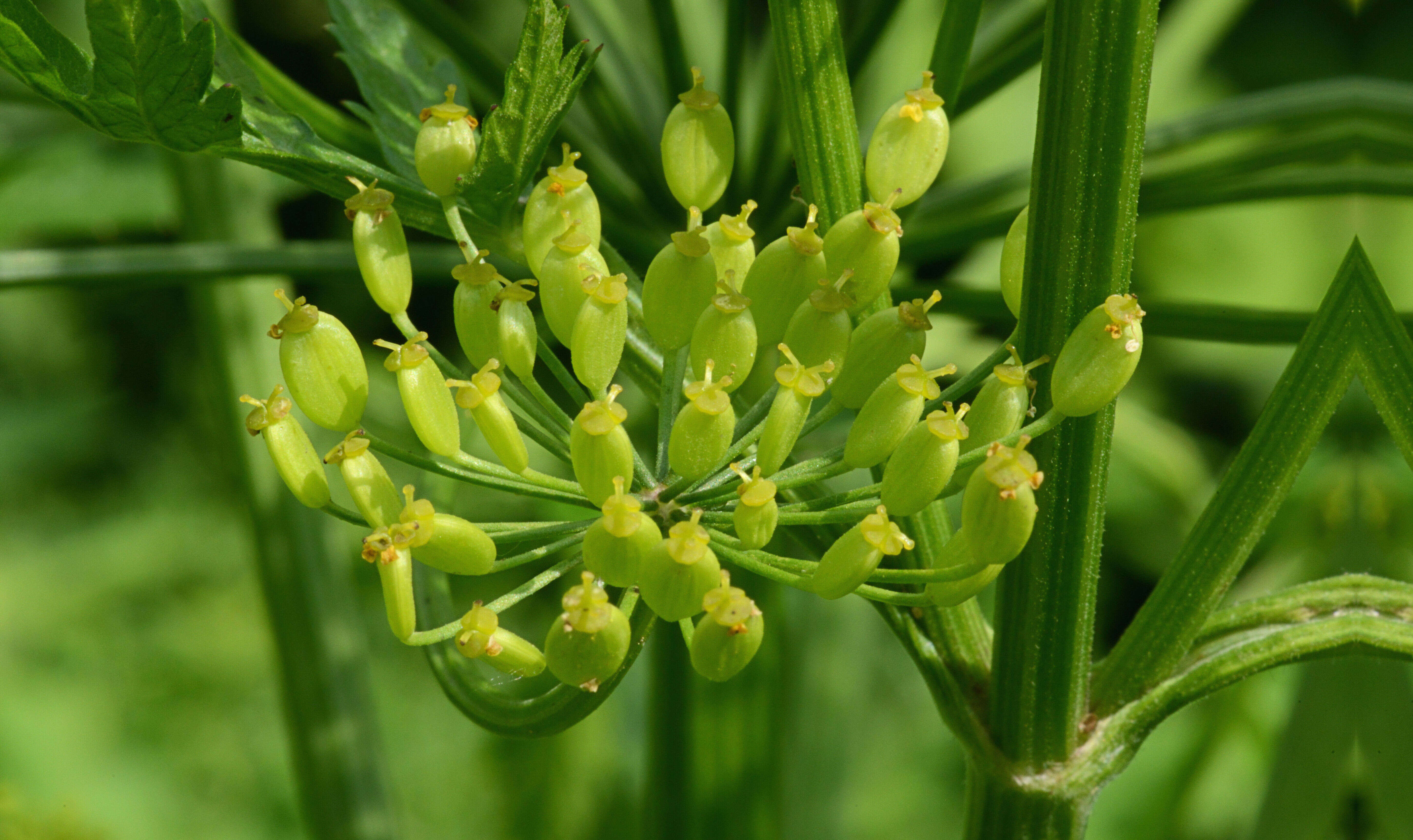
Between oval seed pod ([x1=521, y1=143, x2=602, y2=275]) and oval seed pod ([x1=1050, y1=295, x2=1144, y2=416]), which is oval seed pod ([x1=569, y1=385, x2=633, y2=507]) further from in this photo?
oval seed pod ([x1=1050, y1=295, x2=1144, y2=416])

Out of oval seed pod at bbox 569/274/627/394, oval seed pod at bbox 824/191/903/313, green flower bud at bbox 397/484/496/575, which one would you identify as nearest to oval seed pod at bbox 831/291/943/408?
oval seed pod at bbox 824/191/903/313

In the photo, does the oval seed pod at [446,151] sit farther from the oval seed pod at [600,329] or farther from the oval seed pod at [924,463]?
the oval seed pod at [924,463]

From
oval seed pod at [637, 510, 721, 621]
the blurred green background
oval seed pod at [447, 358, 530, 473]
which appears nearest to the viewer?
oval seed pod at [637, 510, 721, 621]

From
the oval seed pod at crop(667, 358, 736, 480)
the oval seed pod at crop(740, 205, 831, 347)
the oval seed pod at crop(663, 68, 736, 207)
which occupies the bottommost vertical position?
the oval seed pod at crop(667, 358, 736, 480)

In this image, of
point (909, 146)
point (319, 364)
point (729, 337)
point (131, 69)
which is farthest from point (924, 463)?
point (131, 69)

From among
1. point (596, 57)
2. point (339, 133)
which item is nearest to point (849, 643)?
point (339, 133)
